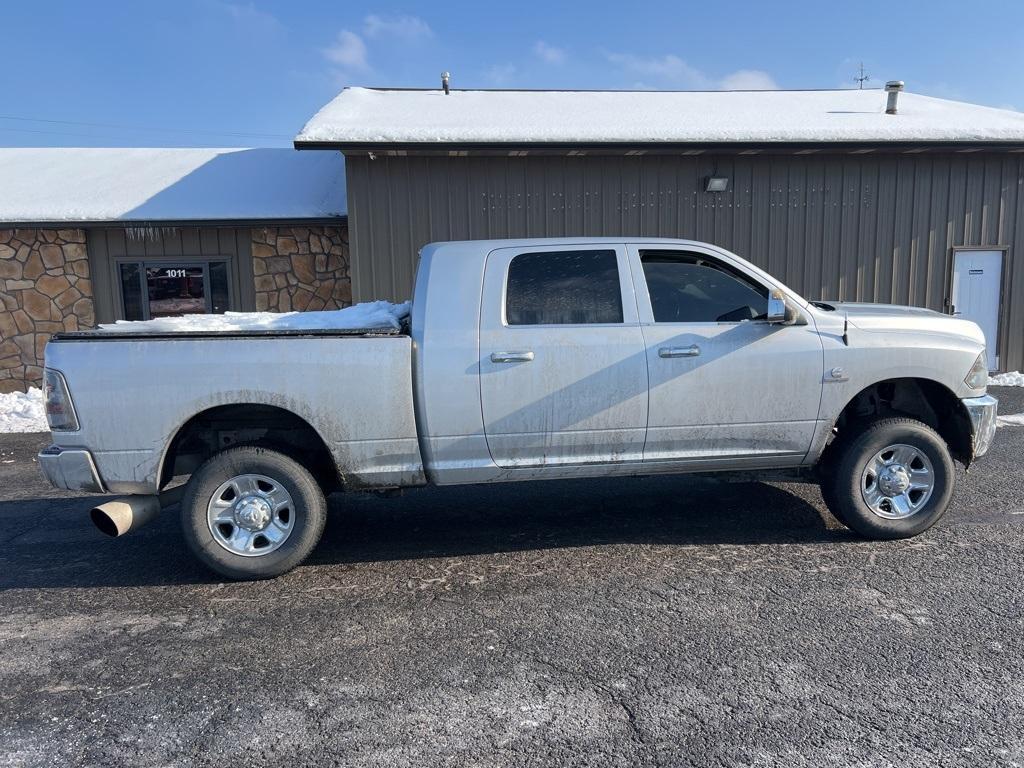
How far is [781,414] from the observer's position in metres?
4.80

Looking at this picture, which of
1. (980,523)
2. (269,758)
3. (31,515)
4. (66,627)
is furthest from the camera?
(31,515)

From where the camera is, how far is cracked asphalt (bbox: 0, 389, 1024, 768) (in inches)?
112

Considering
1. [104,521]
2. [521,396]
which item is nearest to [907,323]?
[521,396]

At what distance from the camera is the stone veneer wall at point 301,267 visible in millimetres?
11578

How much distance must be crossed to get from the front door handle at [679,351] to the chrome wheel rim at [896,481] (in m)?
1.37

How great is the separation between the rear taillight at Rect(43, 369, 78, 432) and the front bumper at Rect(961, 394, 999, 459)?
5.48 m

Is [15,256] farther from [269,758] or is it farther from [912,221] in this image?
[912,221]

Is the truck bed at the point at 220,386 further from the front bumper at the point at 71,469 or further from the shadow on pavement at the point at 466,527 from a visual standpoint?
the shadow on pavement at the point at 466,527

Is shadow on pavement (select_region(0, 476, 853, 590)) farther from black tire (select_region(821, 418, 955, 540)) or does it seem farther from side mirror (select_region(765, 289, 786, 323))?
side mirror (select_region(765, 289, 786, 323))

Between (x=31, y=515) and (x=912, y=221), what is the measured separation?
11.7 metres

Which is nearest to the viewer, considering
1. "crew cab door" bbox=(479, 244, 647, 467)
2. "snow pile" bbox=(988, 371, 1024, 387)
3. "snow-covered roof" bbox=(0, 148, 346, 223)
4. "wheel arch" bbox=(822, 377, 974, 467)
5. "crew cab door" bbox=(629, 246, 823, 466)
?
"crew cab door" bbox=(479, 244, 647, 467)

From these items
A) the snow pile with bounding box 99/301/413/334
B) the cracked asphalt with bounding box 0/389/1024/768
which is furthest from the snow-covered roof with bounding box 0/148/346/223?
the cracked asphalt with bounding box 0/389/1024/768

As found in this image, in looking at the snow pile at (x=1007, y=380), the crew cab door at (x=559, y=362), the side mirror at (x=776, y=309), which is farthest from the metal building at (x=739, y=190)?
the side mirror at (x=776, y=309)

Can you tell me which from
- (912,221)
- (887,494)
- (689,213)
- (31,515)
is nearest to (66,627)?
(31,515)
